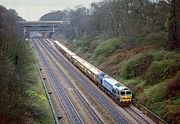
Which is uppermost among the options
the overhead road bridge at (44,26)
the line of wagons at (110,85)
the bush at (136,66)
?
the overhead road bridge at (44,26)

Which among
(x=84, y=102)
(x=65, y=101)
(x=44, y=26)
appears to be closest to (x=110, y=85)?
(x=84, y=102)

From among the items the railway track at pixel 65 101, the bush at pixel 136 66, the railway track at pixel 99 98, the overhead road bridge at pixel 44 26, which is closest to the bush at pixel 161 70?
the bush at pixel 136 66

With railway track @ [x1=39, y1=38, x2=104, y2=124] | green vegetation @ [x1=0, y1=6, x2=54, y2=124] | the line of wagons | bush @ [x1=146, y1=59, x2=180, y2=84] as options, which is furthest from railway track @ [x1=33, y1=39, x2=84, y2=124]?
bush @ [x1=146, y1=59, x2=180, y2=84]

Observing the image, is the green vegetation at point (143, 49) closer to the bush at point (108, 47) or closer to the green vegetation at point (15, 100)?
the bush at point (108, 47)

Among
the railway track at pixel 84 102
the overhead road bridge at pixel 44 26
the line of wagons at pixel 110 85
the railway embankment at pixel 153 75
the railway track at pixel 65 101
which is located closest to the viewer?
the railway track at pixel 84 102

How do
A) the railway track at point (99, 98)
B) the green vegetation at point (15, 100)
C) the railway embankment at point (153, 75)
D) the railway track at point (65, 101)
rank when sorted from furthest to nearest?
the railway track at point (99, 98)
the railway track at point (65, 101)
the railway embankment at point (153, 75)
the green vegetation at point (15, 100)

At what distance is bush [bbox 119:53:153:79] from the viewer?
192 ft

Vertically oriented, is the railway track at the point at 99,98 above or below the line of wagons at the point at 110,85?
below

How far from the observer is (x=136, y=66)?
195ft

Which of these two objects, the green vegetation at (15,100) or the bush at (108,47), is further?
the bush at (108,47)

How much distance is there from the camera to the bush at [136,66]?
58500 millimetres

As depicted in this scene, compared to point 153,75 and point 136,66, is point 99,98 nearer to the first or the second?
point 153,75

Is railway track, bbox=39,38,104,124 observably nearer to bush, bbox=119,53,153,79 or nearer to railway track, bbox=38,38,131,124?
railway track, bbox=38,38,131,124

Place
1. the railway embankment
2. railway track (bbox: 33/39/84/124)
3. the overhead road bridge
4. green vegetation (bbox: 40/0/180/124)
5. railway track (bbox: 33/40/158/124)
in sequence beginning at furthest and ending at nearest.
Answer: the overhead road bridge, green vegetation (bbox: 40/0/180/124), railway track (bbox: 33/39/84/124), the railway embankment, railway track (bbox: 33/40/158/124)
